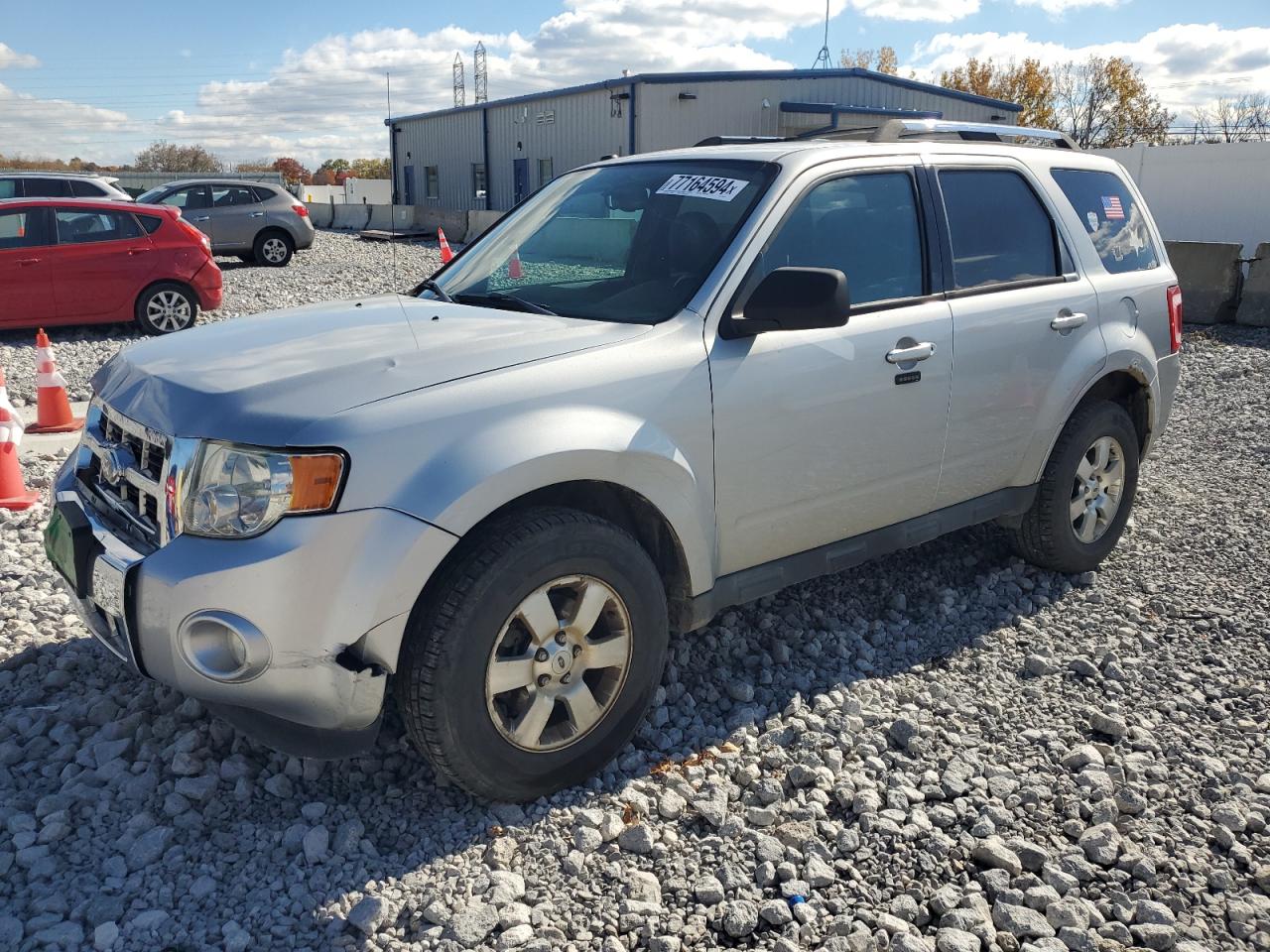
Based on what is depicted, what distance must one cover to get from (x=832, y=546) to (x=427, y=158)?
1549 inches

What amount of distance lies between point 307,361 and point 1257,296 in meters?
12.8

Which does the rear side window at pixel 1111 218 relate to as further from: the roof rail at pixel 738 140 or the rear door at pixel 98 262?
the rear door at pixel 98 262

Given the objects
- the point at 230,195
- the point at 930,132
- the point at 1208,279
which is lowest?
the point at 1208,279

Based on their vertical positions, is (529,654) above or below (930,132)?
below

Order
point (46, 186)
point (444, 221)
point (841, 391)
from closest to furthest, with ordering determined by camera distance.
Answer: point (841, 391), point (46, 186), point (444, 221)

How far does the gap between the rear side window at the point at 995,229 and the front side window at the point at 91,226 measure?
34.1ft

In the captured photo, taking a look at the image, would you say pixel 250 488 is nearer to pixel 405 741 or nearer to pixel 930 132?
pixel 405 741

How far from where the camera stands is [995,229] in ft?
14.5

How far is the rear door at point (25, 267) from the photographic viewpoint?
11.3 m

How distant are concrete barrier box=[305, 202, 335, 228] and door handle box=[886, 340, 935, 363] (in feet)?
114

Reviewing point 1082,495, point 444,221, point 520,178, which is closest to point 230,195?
point 444,221

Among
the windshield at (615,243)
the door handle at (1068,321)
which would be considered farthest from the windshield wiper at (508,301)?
the door handle at (1068,321)

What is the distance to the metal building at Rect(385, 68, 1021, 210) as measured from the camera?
1087 inches

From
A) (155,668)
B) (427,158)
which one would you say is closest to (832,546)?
(155,668)
